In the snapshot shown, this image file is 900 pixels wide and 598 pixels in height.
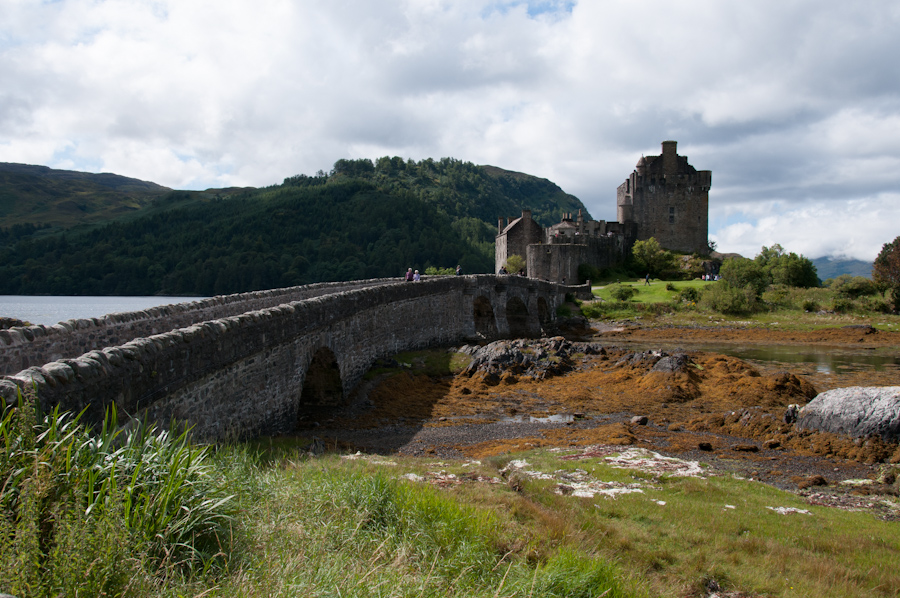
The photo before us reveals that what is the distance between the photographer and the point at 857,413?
12.9 meters

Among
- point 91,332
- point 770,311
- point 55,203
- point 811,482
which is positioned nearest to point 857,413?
point 811,482

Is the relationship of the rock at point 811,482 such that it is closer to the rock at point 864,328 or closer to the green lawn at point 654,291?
the rock at point 864,328

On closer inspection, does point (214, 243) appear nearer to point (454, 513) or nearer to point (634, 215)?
point (634, 215)

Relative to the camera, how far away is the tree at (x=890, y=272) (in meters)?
42.0

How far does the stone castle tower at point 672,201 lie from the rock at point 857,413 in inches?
1977

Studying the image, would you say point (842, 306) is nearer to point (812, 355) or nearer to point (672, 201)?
point (812, 355)

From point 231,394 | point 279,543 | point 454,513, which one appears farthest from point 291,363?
point 279,543

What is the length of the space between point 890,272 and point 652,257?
61.0ft

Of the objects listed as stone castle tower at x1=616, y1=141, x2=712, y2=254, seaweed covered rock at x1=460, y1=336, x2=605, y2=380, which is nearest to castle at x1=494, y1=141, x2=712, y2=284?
stone castle tower at x1=616, y1=141, x2=712, y2=254

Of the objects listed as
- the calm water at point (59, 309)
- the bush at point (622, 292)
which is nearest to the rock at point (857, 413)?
the calm water at point (59, 309)

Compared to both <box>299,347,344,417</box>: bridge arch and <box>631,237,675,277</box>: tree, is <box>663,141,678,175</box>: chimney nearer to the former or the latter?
<box>631,237,675,277</box>: tree

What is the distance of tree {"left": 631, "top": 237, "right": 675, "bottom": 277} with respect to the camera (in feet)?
184

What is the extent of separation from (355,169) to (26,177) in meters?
105

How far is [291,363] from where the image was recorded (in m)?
13.0
